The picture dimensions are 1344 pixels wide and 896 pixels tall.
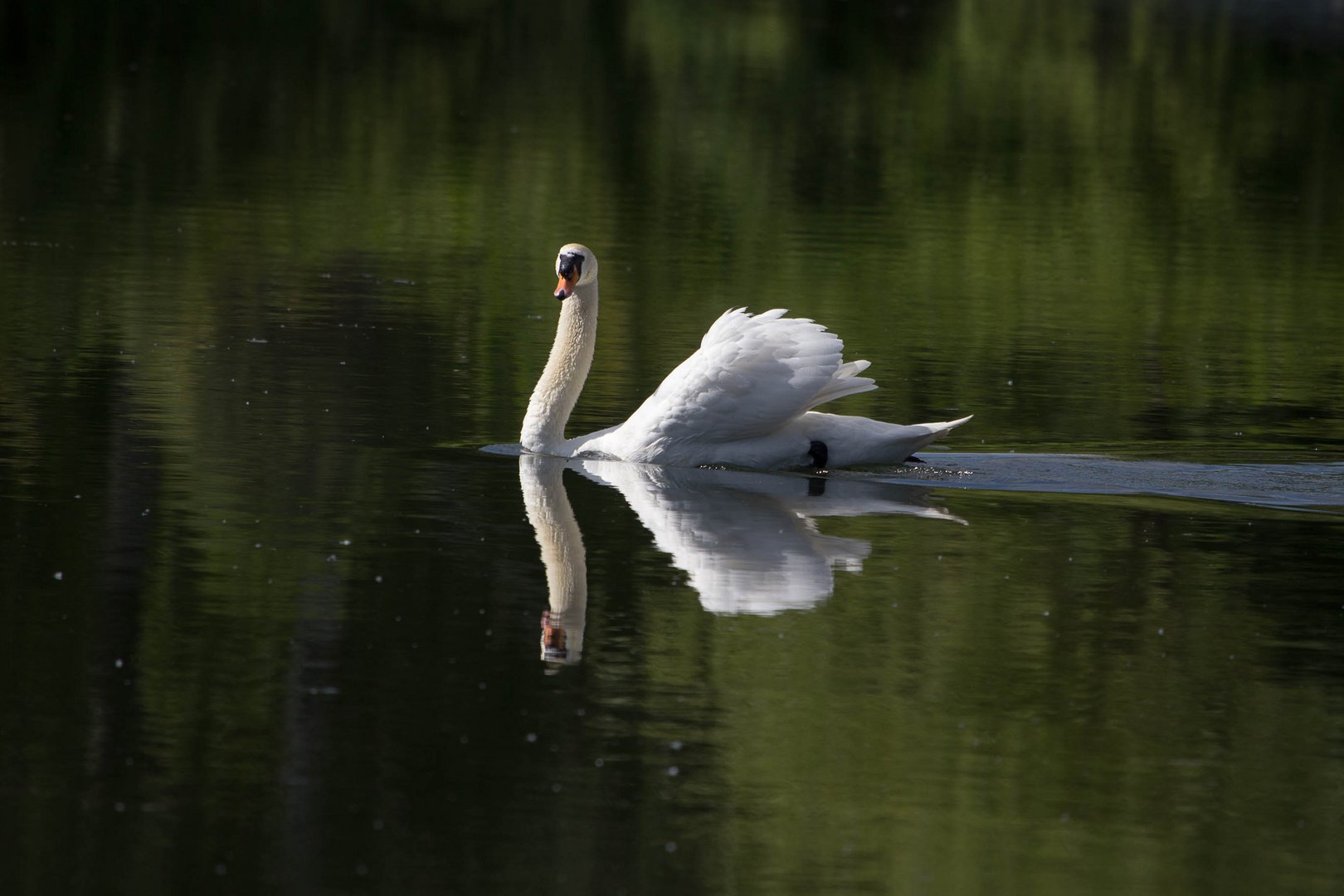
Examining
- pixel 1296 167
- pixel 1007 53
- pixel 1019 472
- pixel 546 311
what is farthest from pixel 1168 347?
pixel 1007 53

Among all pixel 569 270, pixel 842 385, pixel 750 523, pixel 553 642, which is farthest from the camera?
pixel 569 270

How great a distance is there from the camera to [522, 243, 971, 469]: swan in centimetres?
1289

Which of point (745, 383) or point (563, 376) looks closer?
point (745, 383)

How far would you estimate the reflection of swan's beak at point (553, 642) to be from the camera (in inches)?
353

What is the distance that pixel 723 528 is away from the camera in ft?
37.7

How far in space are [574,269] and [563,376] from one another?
71 cm

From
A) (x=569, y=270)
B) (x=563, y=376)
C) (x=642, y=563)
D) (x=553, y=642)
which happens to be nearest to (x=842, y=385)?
(x=563, y=376)

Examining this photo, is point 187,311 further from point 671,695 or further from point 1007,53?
point 1007,53

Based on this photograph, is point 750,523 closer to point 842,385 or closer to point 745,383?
point 745,383

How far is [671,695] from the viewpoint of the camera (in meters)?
8.52

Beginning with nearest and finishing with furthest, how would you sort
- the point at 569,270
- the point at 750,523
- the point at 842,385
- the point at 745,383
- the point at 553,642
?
the point at 553,642 < the point at 750,523 < the point at 745,383 < the point at 842,385 < the point at 569,270

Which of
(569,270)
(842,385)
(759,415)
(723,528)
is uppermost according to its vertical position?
(569,270)

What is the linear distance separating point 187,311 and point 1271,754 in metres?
12.0

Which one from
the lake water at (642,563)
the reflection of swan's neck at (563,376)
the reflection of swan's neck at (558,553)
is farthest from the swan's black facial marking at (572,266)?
the reflection of swan's neck at (558,553)
